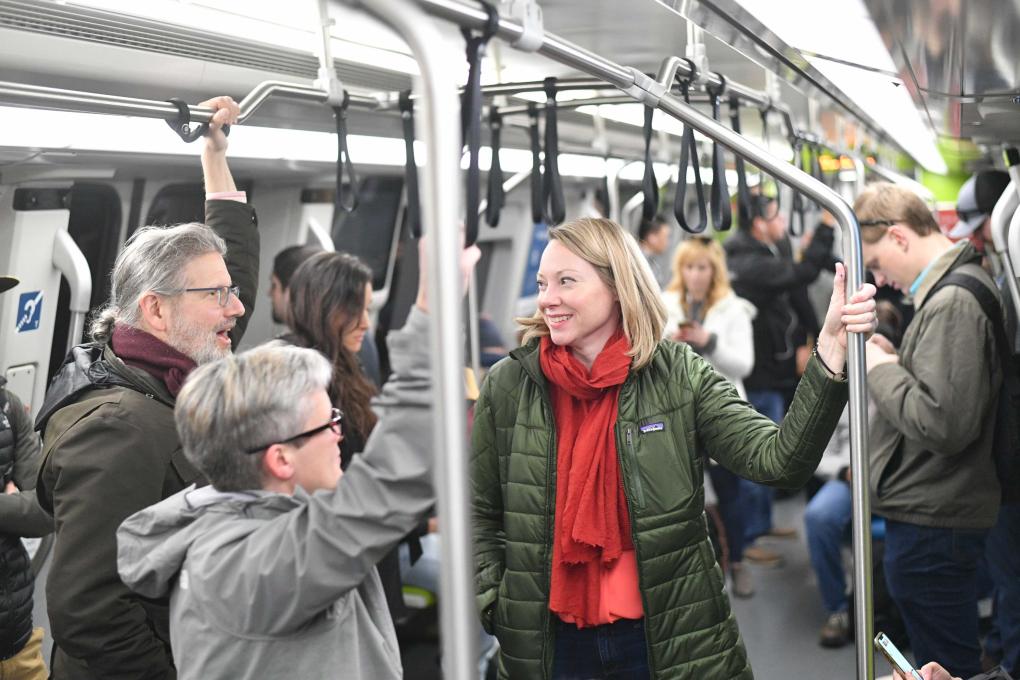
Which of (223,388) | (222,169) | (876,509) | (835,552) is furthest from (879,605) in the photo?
(223,388)

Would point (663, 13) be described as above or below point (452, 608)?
above

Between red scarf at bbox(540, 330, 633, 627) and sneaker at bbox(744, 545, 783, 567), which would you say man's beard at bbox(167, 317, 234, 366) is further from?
sneaker at bbox(744, 545, 783, 567)

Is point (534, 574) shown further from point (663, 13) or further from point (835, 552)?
point (835, 552)

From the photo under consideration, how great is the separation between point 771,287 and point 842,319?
13.7ft

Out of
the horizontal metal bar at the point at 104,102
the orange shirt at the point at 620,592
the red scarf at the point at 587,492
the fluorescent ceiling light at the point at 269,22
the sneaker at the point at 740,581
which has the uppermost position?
the fluorescent ceiling light at the point at 269,22

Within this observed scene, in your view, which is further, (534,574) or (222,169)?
(222,169)

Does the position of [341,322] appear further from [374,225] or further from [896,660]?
[374,225]

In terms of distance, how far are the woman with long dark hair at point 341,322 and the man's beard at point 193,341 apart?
858mm

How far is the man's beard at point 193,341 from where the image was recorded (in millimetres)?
2258

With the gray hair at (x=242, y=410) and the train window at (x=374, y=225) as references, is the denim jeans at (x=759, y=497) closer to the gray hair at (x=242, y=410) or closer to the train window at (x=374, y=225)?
the train window at (x=374, y=225)

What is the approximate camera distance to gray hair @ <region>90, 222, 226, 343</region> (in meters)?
2.24

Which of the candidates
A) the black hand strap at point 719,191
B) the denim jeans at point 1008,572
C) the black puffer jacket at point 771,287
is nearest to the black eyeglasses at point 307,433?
the black hand strap at point 719,191

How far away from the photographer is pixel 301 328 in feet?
10.7

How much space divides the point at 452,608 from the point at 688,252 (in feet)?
15.0
